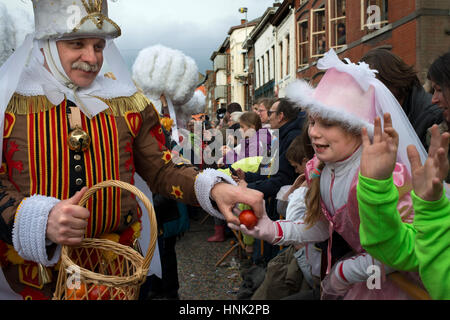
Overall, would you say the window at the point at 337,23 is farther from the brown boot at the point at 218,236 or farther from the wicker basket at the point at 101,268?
the wicker basket at the point at 101,268

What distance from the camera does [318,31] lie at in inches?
532

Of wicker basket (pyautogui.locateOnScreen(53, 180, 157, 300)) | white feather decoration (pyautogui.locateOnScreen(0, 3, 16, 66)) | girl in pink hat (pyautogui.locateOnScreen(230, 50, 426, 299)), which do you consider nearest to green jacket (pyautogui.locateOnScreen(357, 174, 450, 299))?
girl in pink hat (pyautogui.locateOnScreen(230, 50, 426, 299))

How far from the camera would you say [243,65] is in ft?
115

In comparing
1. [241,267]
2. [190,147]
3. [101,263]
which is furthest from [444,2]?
[101,263]

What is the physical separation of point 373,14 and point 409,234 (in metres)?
10.4

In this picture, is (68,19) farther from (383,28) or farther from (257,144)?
(383,28)

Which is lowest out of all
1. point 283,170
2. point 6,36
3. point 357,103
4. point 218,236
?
point 218,236

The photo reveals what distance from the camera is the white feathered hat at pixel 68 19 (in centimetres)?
164

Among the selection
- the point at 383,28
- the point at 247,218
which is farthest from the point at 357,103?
the point at 383,28

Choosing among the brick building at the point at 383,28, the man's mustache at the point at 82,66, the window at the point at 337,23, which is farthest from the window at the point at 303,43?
the man's mustache at the point at 82,66

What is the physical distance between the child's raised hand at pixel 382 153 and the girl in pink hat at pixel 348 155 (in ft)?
1.11

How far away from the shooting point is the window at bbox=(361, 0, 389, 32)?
10.0 meters

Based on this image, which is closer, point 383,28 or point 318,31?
point 383,28

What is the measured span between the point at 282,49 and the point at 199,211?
→ 13982 millimetres
